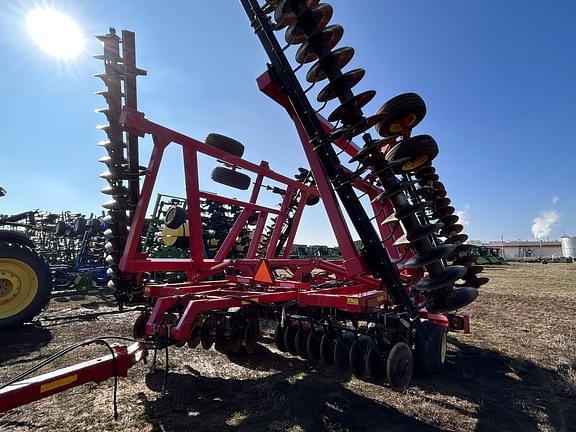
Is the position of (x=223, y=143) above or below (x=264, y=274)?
above

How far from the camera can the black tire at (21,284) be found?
5.75 metres

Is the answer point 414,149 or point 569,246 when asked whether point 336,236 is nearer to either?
point 414,149

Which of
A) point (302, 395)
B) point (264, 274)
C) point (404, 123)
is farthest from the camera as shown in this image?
point (264, 274)

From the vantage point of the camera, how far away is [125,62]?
4.96m

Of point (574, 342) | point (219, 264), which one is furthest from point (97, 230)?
point (574, 342)

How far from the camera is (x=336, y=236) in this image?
365cm

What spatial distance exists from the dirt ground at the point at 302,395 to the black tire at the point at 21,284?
1.79ft

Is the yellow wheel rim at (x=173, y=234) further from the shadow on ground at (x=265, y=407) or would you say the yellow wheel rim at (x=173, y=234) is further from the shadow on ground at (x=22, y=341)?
the shadow on ground at (x=265, y=407)

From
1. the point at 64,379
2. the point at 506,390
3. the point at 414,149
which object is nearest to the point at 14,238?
the point at 64,379

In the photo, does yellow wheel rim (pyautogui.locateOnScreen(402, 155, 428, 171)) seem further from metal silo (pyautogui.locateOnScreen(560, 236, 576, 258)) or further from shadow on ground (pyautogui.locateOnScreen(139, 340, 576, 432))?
metal silo (pyautogui.locateOnScreen(560, 236, 576, 258))

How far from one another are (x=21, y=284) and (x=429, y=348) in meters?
6.07

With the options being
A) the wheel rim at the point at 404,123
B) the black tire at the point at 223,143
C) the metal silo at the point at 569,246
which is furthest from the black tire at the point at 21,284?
the metal silo at the point at 569,246

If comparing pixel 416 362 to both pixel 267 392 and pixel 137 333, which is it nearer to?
pixel 267 392

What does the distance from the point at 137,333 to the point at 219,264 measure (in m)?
1.45
